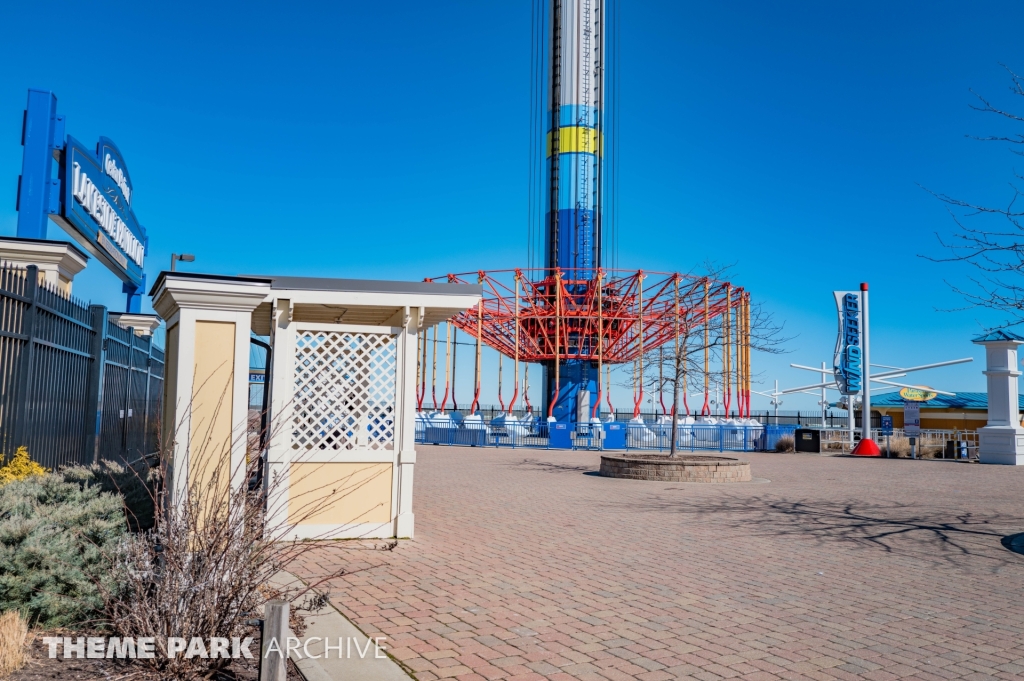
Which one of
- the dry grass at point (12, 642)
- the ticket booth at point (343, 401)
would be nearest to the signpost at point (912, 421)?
the ticket booth at point (343, 401)

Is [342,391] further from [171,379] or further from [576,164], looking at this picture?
[576,164]

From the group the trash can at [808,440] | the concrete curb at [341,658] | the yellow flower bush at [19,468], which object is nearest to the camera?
the concrete curb at [341,658]

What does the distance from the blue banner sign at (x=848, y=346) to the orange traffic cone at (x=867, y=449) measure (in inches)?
137

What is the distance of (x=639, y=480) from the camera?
16.5 meters

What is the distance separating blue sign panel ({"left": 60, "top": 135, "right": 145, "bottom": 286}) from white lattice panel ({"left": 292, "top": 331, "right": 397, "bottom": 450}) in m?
6.26

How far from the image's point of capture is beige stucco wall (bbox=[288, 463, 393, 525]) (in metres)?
8.13

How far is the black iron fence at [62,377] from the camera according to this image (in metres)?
7.36

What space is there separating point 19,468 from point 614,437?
81.6 ft

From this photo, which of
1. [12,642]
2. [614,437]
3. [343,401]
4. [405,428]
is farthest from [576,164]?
[12,642]

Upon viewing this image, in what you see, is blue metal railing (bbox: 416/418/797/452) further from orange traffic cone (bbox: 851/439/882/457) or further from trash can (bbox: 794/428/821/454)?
orange traffic cone (bbox: 851/439/882/457)

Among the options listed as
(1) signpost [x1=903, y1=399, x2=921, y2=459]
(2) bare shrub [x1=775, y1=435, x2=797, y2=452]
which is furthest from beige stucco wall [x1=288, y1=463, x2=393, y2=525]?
(1) signpost [x1=903, y1=399, x2=921, y2=459]

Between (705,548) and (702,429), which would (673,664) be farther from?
(702,429)

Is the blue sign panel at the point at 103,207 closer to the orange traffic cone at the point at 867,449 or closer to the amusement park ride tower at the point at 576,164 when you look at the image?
the orange traffic cone at the point at 867,449

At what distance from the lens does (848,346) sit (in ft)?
102
